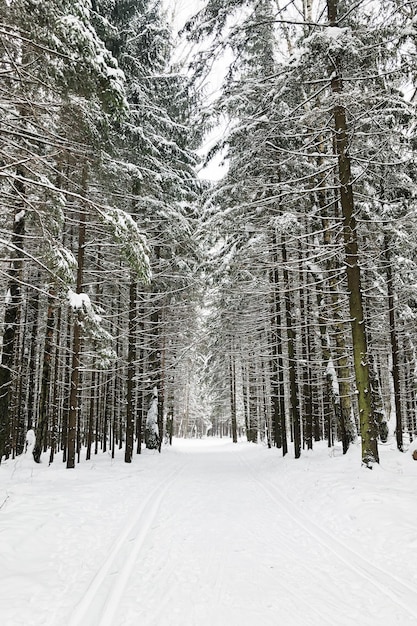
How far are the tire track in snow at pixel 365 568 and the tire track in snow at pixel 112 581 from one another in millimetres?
2495

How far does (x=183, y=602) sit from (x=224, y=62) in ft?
36.2

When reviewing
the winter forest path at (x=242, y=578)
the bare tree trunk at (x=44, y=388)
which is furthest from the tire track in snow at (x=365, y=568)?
the bare tree trunk at (x=44, y=388)

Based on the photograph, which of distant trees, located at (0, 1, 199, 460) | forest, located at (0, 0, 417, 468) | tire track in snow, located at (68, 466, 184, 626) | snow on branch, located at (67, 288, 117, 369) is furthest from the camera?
snow on branch, located at (67, 288, 117, 369)

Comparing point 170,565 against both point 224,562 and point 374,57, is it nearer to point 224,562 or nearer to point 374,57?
point 224,562

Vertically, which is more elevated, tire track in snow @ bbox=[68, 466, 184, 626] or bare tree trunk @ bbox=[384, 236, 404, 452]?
bare tree trunk @ bbox=[384, 236, 404, 452]

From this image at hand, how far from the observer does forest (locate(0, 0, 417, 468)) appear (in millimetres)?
7348

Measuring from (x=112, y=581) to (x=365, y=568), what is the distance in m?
2.81

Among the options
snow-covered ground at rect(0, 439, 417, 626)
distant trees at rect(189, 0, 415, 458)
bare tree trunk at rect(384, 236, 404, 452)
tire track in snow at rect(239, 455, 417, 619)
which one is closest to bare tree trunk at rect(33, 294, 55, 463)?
snow-covered ground at rect(0, 439, 417, 626)

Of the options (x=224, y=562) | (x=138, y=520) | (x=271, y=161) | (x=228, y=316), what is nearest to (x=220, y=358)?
(x=228, y=316)

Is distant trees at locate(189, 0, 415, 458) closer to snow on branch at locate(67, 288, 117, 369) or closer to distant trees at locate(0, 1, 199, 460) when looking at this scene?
distant trees at locate(0, 1, 199, 460)

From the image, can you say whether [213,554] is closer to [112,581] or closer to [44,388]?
[112,581]

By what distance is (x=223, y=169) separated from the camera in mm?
15906

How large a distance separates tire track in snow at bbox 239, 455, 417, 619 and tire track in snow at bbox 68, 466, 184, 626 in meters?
2.50

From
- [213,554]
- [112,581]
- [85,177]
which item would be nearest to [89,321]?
[85,177]
